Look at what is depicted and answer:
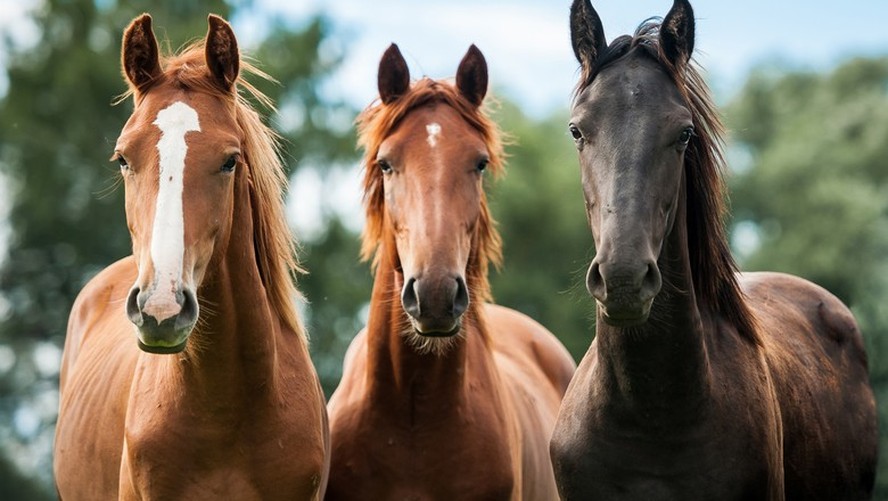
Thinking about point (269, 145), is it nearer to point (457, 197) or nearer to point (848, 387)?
point (457, 197)

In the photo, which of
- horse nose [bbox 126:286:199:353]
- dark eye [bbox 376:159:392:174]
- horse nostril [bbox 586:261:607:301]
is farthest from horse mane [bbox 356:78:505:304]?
horse nose [bbox 126:286:199:353]

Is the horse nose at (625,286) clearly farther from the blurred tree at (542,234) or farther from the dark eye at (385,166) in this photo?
the blurred tree at (542,234)

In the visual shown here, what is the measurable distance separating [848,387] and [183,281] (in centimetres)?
375

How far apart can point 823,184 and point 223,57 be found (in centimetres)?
2764

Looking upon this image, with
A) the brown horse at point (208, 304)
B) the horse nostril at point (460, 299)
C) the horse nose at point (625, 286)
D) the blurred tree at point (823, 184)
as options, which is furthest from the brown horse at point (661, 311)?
the blurred tree at point (823, 184)

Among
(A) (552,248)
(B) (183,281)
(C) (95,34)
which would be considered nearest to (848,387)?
(B) (183,281)

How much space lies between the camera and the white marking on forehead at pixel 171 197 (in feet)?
14.6

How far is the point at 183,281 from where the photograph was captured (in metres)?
4.48

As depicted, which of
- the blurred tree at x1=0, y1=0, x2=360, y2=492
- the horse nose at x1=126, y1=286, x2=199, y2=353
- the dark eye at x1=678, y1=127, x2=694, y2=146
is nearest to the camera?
the horse nose at x1=126, y1=286, x2=199, y2=353

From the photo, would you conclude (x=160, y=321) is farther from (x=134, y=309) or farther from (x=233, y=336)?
(x=233, y=336)

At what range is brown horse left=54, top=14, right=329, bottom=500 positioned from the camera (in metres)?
4.61

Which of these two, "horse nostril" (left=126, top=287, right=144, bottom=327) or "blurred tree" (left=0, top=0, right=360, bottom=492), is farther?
"blurred tree" (left=0, top=0, right=360, bottom=492)

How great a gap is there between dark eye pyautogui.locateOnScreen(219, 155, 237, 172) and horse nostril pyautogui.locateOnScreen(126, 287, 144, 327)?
2.18 ft

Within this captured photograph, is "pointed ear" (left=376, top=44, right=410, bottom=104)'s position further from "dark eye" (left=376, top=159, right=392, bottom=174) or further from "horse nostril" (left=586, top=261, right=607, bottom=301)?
"horse nostril" (left=586, top=261, right=607, bottom=301)
